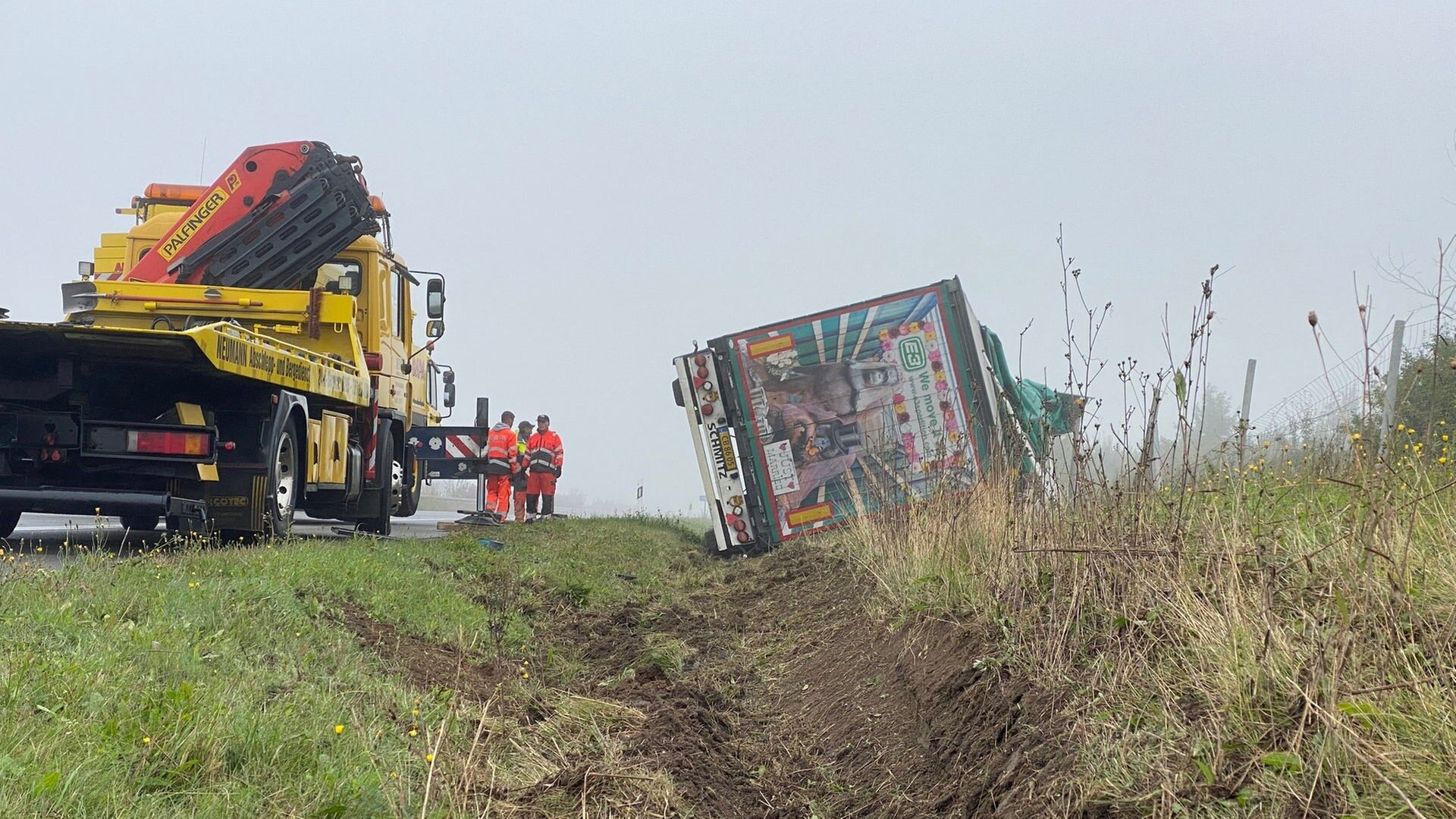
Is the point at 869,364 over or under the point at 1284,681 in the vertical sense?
over

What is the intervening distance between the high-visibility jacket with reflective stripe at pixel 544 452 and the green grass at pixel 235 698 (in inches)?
483

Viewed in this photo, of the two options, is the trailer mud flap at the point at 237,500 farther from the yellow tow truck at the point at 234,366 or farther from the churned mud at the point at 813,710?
the churned mud at the point at 813,710

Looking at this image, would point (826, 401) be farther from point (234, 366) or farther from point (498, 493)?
point (498, 493)

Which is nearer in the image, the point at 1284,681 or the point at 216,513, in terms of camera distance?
the point at 1284,681

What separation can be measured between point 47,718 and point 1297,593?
363cm

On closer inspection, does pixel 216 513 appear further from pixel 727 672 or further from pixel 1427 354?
pixel 1427 354

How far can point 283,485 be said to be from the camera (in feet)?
34.9

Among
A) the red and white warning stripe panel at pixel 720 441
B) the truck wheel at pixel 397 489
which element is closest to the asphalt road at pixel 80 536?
the truck wheel at pixel 397 489

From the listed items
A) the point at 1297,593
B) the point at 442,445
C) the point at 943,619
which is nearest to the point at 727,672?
the point at 943,619

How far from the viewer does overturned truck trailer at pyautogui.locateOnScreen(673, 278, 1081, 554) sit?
1314 cm

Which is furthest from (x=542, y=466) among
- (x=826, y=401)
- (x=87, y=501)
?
(x=87, y=501)

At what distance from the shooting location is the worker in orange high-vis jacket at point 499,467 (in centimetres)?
1842

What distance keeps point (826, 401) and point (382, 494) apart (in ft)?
15.8

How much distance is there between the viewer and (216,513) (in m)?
9.62
